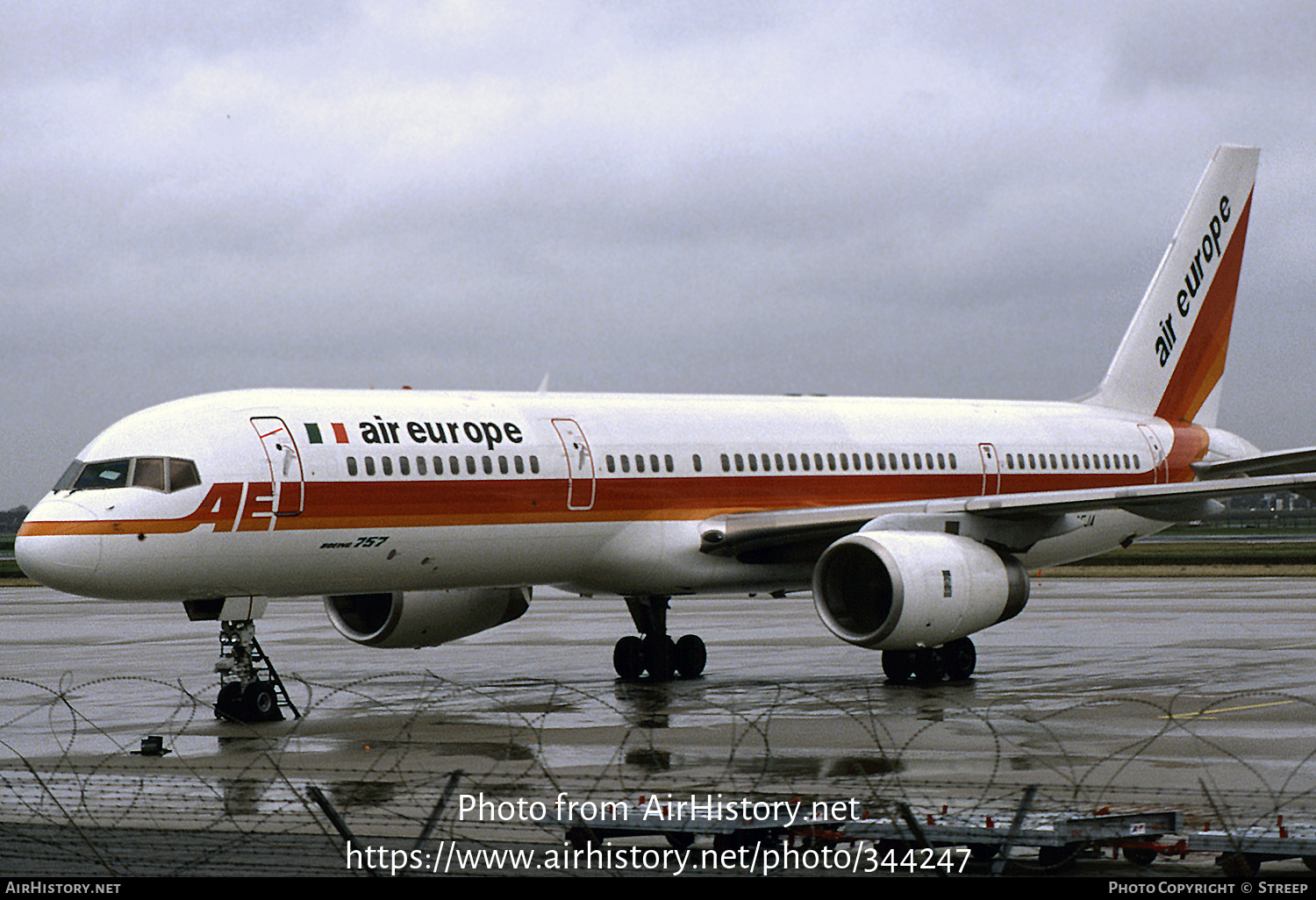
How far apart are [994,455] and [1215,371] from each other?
24.2ft

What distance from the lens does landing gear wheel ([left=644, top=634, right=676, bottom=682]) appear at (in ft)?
84.1

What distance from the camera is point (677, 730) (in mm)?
19250

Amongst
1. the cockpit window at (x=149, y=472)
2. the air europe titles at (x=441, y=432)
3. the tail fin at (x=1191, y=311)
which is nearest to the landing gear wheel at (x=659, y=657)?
the air europe titles at (x=441, y=432)

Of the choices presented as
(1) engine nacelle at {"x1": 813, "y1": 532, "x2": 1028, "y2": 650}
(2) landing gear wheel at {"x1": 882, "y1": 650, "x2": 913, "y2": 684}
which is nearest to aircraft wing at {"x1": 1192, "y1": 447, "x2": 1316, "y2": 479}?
(1) engine nacelle at {"x1": 813, "y1": 532, "x2": 1028, "y2": 650}

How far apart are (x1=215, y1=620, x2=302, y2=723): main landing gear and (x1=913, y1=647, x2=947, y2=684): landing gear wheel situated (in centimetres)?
849

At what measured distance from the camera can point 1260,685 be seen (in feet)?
75.2

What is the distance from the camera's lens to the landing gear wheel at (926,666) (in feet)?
79.2

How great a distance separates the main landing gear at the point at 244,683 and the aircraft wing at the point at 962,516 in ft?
21.7

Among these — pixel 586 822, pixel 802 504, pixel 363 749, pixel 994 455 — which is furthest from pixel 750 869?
pixel 994 455

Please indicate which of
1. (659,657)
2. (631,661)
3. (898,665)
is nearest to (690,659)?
(659,657)

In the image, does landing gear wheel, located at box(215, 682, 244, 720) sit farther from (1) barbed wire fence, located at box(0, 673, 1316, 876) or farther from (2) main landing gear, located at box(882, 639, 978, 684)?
(2) main landing gear, located at box(882, 639, 978, 684)

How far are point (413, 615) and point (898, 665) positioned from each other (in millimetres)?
6904

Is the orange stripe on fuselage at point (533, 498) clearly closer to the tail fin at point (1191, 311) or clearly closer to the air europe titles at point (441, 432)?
the air europe titles at point (441, 432)

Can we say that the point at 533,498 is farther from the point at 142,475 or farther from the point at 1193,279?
the point at 1193,279
